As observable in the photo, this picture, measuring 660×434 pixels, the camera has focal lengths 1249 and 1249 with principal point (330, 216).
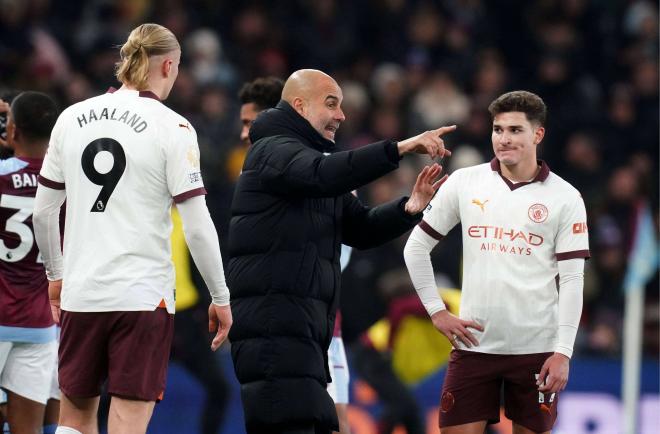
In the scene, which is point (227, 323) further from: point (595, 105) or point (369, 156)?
point (595, 105)

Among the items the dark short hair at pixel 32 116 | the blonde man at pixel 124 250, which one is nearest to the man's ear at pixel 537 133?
the blonde man at pixel 124 250

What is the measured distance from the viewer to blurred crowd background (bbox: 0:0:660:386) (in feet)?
41.4

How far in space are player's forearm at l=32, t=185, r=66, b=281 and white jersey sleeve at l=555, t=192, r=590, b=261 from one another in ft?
8.05

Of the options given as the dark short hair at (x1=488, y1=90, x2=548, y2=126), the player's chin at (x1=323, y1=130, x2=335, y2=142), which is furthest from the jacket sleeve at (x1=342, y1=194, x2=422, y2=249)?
the dark short hair at (x1=488, y1=90, x2=548, y2=126)

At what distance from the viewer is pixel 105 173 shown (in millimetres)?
5586

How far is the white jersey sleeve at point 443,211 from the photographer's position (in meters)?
6.54

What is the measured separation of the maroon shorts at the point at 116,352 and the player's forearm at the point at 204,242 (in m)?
0.26

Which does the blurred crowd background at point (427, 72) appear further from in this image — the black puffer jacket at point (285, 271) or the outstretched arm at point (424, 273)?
the black puffer jacket at point (285, 271)

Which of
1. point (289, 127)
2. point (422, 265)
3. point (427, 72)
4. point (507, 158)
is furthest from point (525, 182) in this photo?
point (427, 72)

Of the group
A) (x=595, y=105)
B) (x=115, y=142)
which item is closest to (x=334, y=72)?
(x=595, y=105)

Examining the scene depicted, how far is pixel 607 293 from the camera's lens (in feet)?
41.8

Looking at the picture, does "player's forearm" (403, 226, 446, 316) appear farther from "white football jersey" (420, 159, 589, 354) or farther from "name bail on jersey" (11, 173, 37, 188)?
"name bail on jersey" (11, 173, 37, 188)

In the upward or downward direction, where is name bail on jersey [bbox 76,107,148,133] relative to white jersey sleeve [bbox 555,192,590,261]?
upward

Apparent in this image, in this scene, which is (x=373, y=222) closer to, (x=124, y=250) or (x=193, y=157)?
(x=193, y=157)
